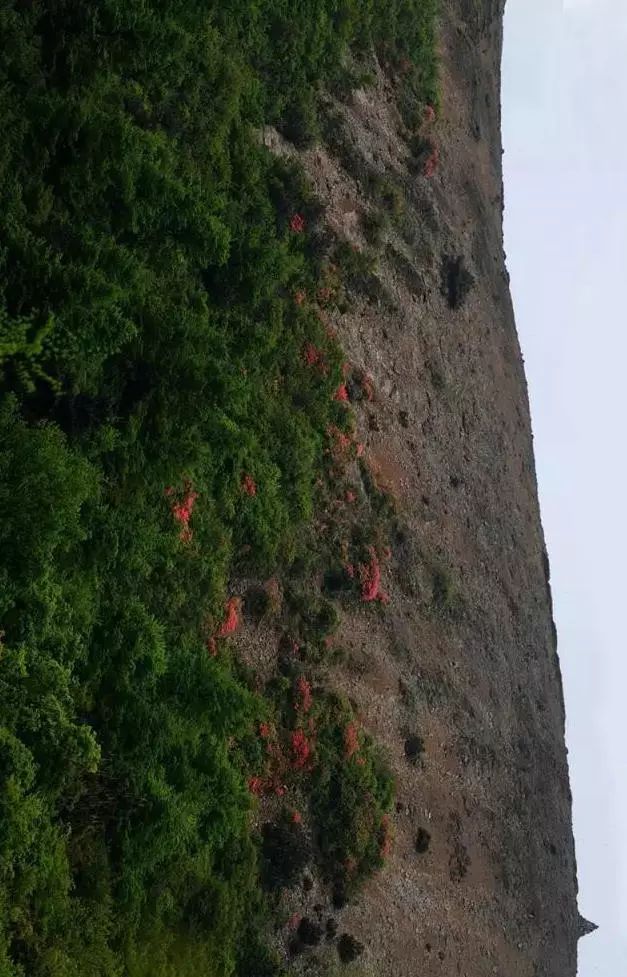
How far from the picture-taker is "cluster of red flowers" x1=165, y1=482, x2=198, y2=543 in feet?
52.5

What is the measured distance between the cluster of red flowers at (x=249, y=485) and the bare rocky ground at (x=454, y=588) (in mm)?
3127

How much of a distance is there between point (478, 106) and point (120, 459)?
2369 centimetres

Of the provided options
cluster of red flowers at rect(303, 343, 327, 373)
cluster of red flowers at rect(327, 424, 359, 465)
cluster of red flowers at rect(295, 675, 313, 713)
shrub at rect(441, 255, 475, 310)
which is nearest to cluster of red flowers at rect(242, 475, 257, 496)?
cluster of red flowers at rect(327, 424, 359, 465)

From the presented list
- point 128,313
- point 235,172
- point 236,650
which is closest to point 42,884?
point 236,650

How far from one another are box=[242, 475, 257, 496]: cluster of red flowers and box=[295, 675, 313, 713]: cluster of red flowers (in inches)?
153

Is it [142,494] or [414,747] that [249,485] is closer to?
[142,494]

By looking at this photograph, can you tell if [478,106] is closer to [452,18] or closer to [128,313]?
[452,18]

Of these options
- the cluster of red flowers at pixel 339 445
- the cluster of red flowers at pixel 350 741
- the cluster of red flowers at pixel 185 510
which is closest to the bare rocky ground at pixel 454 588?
the cluster of red flowers at pixel 350 741

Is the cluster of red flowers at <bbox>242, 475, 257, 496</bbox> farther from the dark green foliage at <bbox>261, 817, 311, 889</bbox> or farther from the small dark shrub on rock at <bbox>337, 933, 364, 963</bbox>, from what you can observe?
the small dark shrub on rock at <bbox>337, 933, 364, 963</bbox>

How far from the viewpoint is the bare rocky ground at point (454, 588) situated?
69.6 feet

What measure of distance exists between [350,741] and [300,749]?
159 cm

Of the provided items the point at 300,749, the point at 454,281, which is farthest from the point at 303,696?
the point at 454,281

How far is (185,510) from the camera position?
16.2m

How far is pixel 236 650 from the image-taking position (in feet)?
56.5
